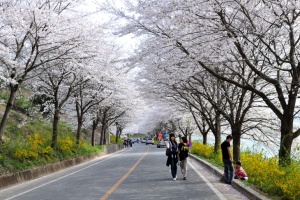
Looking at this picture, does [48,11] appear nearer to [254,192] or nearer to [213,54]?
[213,54]

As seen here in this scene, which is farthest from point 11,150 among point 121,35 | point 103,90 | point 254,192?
point 103,90

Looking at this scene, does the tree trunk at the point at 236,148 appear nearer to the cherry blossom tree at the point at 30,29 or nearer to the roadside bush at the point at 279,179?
the roadside bush at the point at 279,179

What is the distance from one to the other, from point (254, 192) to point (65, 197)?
4.73 meters

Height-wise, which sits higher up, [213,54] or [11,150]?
[213,54]

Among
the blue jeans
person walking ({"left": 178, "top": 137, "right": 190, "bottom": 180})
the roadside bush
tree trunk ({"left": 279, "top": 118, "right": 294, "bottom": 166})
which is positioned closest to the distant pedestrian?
the blue jeans

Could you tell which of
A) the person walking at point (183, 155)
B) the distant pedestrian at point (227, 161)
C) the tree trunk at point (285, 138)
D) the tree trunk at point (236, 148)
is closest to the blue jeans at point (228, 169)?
the distant pedestrian at point (227, 161)

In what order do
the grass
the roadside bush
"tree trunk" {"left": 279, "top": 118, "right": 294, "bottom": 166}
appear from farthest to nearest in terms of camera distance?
the grass → "tree trunk" {"left": 279, "top": 118, "right": 294, "bottom": 166} → the roadside bush

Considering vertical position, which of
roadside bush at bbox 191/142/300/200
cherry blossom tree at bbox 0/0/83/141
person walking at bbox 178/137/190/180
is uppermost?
cherry blossom tree at bbox 0/0/83/141

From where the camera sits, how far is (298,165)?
861 cm

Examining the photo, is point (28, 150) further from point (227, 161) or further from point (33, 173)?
point (227, 161)

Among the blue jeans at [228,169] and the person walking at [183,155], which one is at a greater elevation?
the person walking at [183,155]

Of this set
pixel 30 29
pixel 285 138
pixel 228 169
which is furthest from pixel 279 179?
pixel 30 29

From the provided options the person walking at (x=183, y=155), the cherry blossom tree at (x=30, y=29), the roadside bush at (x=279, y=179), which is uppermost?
the cherry blossom tree at (x=30, y=29)

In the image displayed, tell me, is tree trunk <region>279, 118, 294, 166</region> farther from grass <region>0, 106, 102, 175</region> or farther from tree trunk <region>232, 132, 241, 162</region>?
grass <region>0, 106, 102, 175</region>
